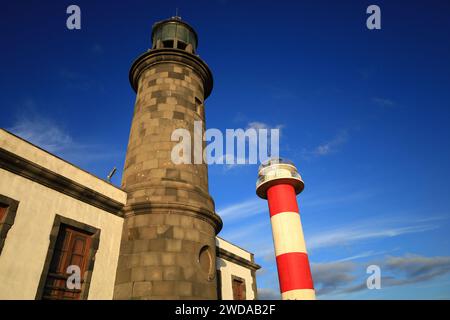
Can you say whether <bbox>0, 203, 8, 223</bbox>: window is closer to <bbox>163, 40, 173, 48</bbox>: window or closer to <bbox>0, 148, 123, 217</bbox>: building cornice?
<bbox>0, 148, 123, 217</bbox>: building cornice

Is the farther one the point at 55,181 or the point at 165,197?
the point at 165,197

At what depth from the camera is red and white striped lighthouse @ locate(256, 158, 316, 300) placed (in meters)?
13.9

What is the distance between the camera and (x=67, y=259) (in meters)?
8.22

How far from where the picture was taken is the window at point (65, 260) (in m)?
7.66

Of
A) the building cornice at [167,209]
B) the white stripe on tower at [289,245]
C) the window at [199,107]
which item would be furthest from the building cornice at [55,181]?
the white stripe on tower at [289,245]

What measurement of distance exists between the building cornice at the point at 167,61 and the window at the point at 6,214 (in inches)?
324

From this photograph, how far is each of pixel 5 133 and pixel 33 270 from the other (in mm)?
3849

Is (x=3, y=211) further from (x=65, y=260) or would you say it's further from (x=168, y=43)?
(x=168, y=43)

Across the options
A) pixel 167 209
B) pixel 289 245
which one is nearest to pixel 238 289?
pixel 289 245

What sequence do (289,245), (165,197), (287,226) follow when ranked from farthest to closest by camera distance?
(287,226) < (289,245) < (165,197)

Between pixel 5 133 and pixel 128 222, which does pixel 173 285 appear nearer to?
pixel 128 222

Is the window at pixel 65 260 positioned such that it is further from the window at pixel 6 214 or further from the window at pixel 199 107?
the window at pixel 199 107

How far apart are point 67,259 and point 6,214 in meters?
2.08
